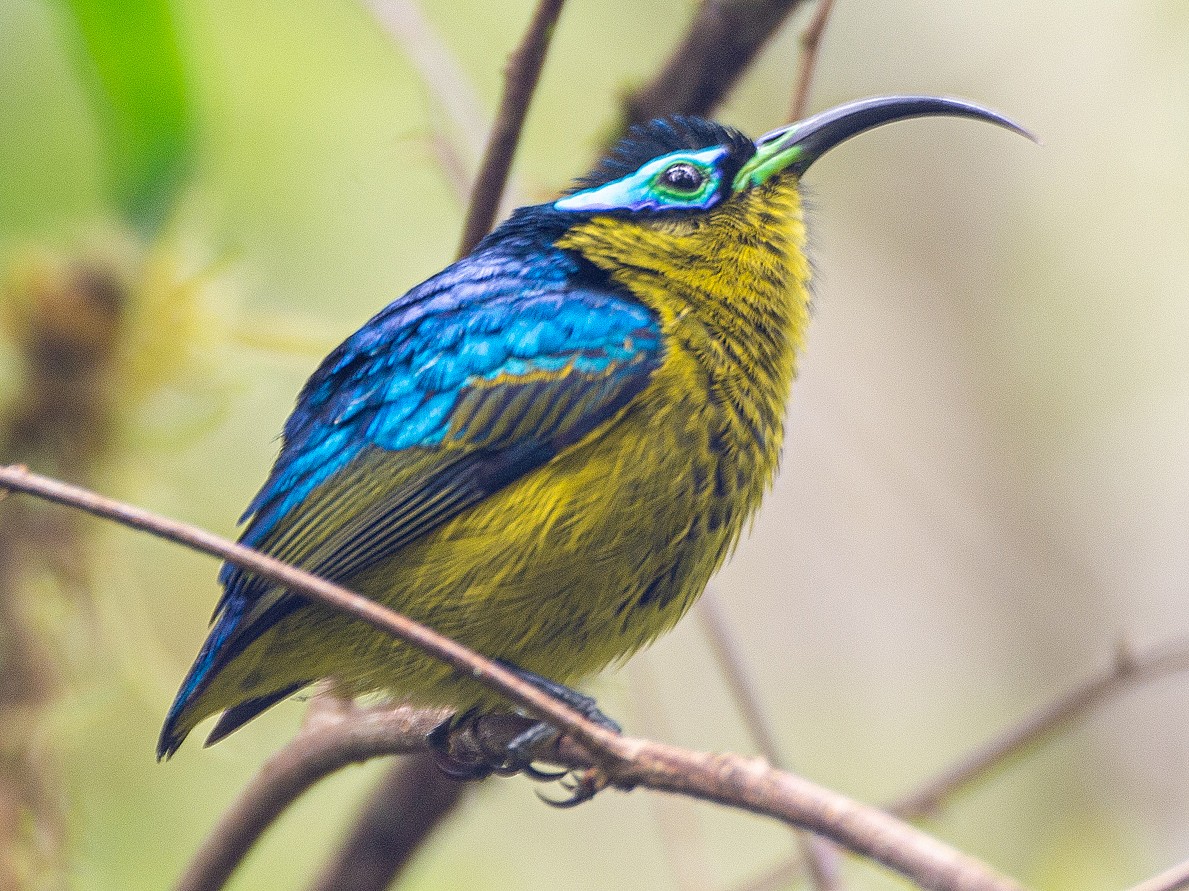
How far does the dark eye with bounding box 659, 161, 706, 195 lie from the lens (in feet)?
10.8

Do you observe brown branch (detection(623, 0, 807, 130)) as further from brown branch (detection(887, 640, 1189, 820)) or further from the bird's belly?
brown branch (detection(887, 640, 1189, 820))

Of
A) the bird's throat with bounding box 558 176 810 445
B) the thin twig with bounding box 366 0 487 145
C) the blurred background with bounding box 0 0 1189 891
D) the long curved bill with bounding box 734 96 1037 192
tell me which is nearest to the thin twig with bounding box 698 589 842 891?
the bird's throat with bounding box 558 176 810 445

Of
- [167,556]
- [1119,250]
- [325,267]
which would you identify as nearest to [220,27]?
[325,267]

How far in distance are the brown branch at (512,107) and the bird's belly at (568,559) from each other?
78cm

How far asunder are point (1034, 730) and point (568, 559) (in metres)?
1.81

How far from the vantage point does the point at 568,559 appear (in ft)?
9.07

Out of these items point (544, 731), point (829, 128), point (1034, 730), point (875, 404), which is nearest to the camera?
point (544, 731)

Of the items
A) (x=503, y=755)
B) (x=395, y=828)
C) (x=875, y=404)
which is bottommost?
(x=395, y=828)

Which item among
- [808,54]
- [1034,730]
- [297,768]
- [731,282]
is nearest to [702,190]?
[731,282]

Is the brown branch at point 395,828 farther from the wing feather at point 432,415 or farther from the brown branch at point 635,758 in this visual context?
the brown branch at point 635,758

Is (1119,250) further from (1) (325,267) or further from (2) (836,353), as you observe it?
(1) (325,267)

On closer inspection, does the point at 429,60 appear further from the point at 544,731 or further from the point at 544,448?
the point at 544,731

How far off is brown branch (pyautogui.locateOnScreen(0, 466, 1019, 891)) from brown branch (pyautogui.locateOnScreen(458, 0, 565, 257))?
1.56 meters

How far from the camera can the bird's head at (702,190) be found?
A: 10.7 feet
